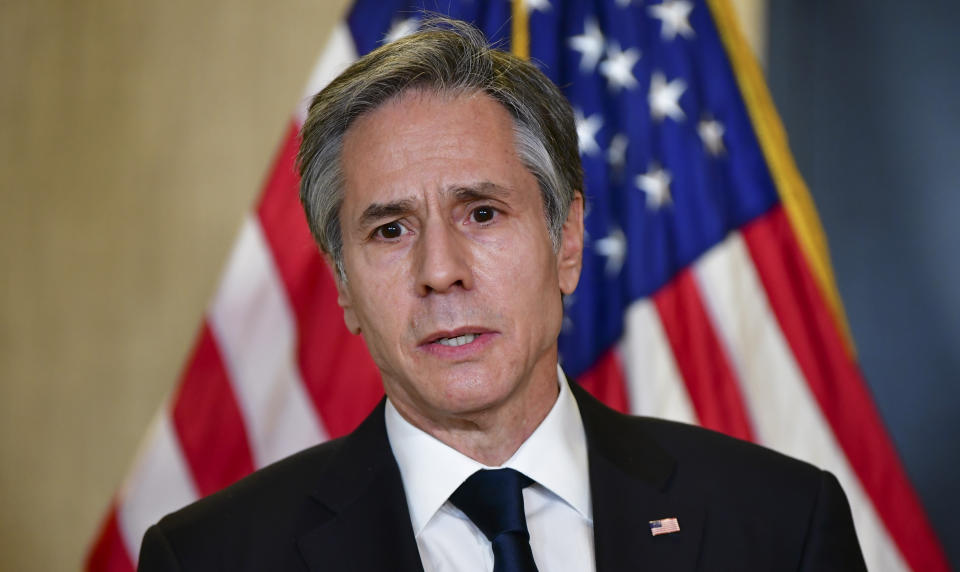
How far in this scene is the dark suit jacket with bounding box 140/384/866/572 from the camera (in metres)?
1.71

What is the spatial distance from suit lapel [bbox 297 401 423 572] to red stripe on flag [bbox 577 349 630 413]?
1288mm

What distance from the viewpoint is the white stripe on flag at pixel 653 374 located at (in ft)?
9.81

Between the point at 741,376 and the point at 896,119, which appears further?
the point at 896,119

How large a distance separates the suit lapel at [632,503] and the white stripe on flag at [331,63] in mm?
1426

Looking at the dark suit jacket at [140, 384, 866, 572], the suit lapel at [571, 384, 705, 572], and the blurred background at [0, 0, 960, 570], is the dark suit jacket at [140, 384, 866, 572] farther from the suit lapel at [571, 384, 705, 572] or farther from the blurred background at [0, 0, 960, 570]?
the blurred background at [0, 0, 960, 570]

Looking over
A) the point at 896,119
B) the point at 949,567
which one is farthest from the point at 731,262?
the point at 949,567

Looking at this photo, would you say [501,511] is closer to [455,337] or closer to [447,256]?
[455,337]

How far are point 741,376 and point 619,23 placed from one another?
112cm

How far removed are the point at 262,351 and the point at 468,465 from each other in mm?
1331

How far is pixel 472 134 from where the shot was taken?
5.79 feet

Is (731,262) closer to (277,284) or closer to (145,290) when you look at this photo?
(277,284)

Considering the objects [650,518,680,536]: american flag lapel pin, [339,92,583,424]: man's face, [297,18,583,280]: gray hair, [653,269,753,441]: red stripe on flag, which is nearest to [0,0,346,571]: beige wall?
[653,269,753,441]: red stripe on flag

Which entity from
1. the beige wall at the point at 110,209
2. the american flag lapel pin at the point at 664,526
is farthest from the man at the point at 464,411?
the beige wall at the point at 110,209

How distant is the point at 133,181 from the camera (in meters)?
3.46
